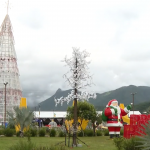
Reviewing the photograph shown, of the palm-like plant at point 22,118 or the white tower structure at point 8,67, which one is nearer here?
the palm-like plant at point 22,118

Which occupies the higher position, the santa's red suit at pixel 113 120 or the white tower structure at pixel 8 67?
the white tower structure at pixel 8 67

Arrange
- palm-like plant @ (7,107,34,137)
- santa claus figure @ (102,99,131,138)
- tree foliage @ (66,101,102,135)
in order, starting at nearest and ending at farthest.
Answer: santa claus figure @ (102,99,131,138) → palm-like plant @ (7,107,34,137) → tree foliage @ (66,101,102,135)

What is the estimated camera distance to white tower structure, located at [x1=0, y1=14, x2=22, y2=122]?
54281 millimetres

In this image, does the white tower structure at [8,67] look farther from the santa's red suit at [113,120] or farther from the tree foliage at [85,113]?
the santa's red suit at [113,120]

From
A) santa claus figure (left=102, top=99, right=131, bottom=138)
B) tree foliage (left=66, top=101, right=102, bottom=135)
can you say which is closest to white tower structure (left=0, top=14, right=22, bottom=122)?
tree foliage (left=66, top=101, right=102, bottom=135)

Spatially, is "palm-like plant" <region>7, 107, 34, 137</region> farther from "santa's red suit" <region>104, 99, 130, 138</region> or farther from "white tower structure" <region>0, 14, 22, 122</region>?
"white tower structure" <region>0, 14, 22, 122</region>

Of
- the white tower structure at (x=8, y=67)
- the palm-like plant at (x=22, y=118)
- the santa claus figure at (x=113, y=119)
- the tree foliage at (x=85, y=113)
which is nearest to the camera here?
the santa claus figure at (x=113, y=119)

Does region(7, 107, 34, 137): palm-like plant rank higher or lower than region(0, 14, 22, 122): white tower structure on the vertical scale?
lower

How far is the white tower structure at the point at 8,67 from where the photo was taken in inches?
2137

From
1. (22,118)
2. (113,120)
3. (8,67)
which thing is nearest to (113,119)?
(113,120)

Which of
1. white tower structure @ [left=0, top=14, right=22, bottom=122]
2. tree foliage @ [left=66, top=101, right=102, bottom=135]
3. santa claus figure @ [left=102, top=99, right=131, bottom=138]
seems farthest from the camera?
white tower structure @ [left=0, top=14, right=22, bottom=122]

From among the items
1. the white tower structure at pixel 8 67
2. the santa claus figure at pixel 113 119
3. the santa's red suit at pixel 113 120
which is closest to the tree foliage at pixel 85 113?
the santa claus figure at pixel 113 119

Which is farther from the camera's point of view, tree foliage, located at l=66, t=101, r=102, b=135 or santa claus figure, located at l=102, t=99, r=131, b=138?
tree foliage, located at l=66, t=101, r=102, b=135

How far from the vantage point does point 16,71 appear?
5619 cm
